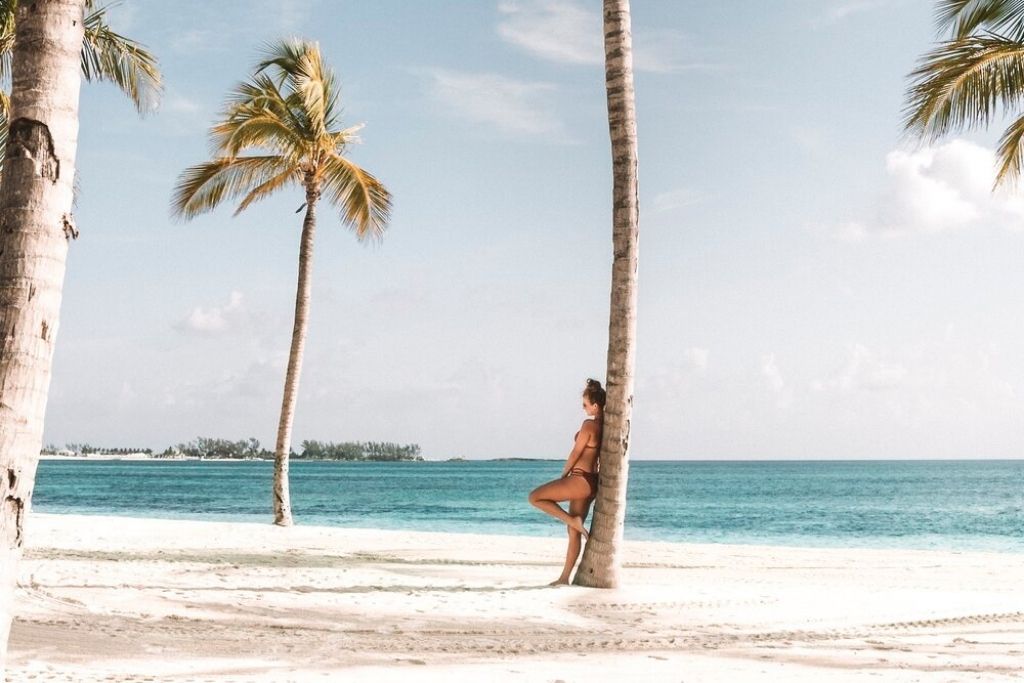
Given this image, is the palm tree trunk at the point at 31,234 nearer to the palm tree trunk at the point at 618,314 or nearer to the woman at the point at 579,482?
the woman at the point at 579,482

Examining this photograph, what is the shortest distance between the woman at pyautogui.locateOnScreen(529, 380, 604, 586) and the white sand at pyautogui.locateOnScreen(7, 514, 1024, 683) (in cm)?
56

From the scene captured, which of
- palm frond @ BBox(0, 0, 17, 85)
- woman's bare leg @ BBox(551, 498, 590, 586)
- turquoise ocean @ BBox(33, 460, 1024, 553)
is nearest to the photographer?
woman's bare leg @ BBox(551, 498, 590, 586)

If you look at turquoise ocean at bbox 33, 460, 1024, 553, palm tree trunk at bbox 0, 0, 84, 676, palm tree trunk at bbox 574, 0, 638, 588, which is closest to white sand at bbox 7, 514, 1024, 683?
palm tree trunk at bbox 574, 0, 638, 588

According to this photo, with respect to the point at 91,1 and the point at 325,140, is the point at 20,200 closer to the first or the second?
the point at 91,1

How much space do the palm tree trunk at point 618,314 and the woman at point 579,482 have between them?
0.12 m

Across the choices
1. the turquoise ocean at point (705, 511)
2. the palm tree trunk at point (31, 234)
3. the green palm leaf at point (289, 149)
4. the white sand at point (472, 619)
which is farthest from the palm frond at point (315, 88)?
the turquoise ocean at point (705, 511)

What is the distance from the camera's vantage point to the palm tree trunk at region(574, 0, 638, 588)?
8.62 meters

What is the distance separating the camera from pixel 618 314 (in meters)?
8.77

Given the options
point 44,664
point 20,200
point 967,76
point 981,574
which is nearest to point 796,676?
point 44,664

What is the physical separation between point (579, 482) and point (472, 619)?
208 centimetres

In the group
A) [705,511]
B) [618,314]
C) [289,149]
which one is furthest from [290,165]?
[705,511]

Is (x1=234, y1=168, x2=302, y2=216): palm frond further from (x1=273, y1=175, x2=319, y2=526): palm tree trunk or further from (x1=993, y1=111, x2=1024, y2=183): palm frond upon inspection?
(x1=993, y1=111, x2=1024, y2=183): palm frond

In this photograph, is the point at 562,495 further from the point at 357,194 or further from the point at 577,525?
the point at 357,194

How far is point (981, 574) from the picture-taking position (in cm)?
1178
